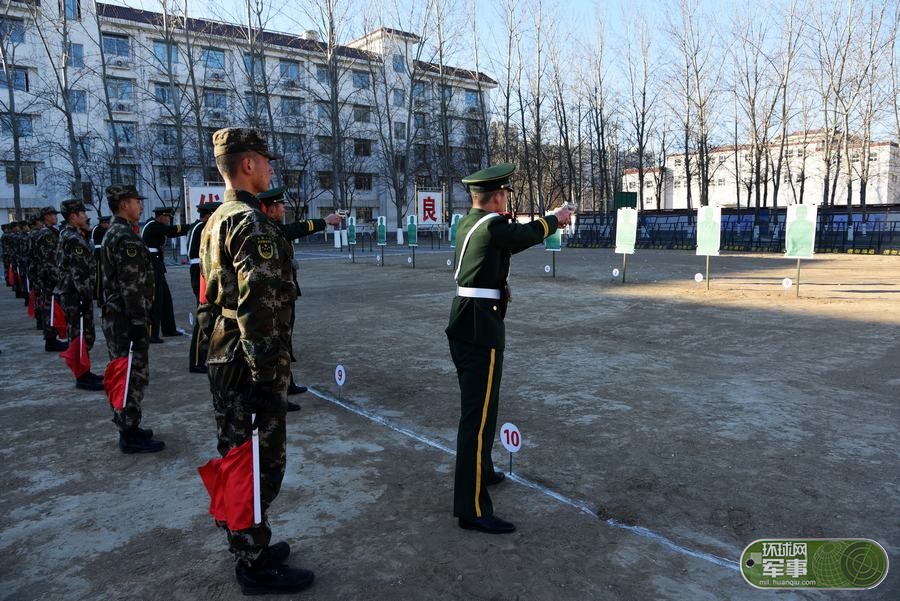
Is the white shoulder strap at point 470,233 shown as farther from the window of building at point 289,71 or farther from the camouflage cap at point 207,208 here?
the window of building at point 289,71

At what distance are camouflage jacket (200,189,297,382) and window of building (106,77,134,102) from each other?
167ft

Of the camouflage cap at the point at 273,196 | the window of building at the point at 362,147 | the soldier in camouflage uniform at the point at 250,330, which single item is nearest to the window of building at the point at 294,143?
the window of building at the point at 362,147

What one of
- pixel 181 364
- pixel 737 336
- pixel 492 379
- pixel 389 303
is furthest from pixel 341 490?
pixel 389 303

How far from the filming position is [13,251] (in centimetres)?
1599

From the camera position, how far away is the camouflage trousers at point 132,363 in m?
4.60

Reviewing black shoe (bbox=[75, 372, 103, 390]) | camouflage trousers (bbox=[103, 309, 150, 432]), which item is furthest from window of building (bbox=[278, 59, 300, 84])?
camouflage trousers (bbox=[103, 309, 150, 432])

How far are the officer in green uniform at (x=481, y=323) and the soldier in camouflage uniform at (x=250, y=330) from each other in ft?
3.31

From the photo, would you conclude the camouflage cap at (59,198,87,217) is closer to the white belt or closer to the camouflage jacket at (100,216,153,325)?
the camouflage jacket at (100,216,153,325)

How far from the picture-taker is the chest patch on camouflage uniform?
8.67 ft

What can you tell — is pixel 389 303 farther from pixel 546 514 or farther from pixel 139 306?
A: pixel 546 514

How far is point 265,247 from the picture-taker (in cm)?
266

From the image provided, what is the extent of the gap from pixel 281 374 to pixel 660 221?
35150 mm

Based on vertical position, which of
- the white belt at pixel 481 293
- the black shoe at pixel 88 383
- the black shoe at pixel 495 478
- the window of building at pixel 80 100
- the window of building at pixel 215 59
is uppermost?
the window of building at pixel 215 59

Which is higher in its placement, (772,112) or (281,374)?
(772,112)
